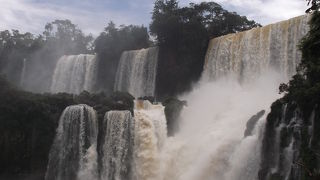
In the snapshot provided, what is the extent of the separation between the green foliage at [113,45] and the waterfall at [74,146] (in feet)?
38.8

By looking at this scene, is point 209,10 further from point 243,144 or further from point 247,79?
point 243,144

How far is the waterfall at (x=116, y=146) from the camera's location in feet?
98.1

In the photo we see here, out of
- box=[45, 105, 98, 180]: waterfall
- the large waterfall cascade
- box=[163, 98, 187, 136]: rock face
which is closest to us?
the large waterfall cascade

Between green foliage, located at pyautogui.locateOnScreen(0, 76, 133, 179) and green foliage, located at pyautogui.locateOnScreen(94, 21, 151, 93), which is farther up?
green foliage, located at pyautogui.locateOnScreen(94, 21, 151, 93)

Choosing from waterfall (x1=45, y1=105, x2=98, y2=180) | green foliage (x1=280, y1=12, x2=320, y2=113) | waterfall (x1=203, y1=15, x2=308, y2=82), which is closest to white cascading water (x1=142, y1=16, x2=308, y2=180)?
waterfall (x1=203, y1=15, x2=308, y2=82)

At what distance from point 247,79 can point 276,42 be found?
306cm

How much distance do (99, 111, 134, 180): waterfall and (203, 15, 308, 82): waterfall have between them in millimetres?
8277

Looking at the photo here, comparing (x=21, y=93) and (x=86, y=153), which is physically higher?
(x=21, y=93)

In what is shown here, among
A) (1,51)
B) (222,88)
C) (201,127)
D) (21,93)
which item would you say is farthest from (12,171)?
(1,51)

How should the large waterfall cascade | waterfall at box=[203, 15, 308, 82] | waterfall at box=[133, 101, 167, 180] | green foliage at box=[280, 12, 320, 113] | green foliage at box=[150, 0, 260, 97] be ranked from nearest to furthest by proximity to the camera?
green foliage at box=[280, 12, 320, 113], the large waterfall cascade, waterfall at box=[133, 101, 167, 180], waterfall at box=[203, 15, 308, 82], green foliage at box=[150, 0, 260, 97]

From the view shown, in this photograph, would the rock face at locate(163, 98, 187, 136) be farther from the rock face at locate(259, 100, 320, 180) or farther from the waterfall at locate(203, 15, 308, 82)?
the rock face at locate(259, 100, 320, 180)

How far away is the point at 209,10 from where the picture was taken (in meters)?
44.9

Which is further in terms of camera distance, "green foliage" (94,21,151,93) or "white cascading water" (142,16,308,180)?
"green foliage" (94,21,151,93)

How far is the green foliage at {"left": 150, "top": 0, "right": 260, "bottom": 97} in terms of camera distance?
38.8m
